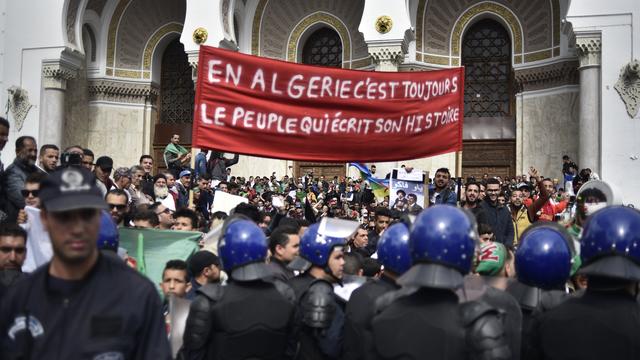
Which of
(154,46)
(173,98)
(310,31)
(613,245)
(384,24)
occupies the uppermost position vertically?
(310,31)

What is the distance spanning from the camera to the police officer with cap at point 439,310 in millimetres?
2877

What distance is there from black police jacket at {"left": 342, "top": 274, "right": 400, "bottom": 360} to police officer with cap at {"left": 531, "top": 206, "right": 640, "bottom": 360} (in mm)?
1120

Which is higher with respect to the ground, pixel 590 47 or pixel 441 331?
pixel 590 47

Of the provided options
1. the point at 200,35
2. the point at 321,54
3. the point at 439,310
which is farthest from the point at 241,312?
the point at 321,54

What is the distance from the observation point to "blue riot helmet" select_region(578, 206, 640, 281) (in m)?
3.11

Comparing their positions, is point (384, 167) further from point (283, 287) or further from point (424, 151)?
point (283, 287)

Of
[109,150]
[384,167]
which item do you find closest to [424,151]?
[384,167]

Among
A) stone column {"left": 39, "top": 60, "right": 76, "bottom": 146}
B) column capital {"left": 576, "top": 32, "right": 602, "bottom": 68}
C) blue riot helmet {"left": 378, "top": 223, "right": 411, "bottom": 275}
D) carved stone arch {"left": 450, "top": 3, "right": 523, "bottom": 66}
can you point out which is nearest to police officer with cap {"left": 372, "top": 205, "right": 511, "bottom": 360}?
blue riot helmet {"left": 378, "top": 223, "right": 411, "bottom": 275}

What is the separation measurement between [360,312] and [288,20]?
19.2m

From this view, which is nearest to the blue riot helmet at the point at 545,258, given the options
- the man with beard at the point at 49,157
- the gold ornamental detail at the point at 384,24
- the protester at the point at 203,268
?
the protester at the point at 203,268

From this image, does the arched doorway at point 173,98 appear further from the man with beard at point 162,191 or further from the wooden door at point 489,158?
the man with beard at point 162,191

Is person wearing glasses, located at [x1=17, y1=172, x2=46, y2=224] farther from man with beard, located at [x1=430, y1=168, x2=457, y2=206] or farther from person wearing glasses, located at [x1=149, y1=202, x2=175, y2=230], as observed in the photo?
man with beard, located at [x1=430, y1=168, x2=457, y2=206]

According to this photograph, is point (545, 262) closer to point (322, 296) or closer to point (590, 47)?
point (322, 296)

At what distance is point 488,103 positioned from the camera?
21.0 m
